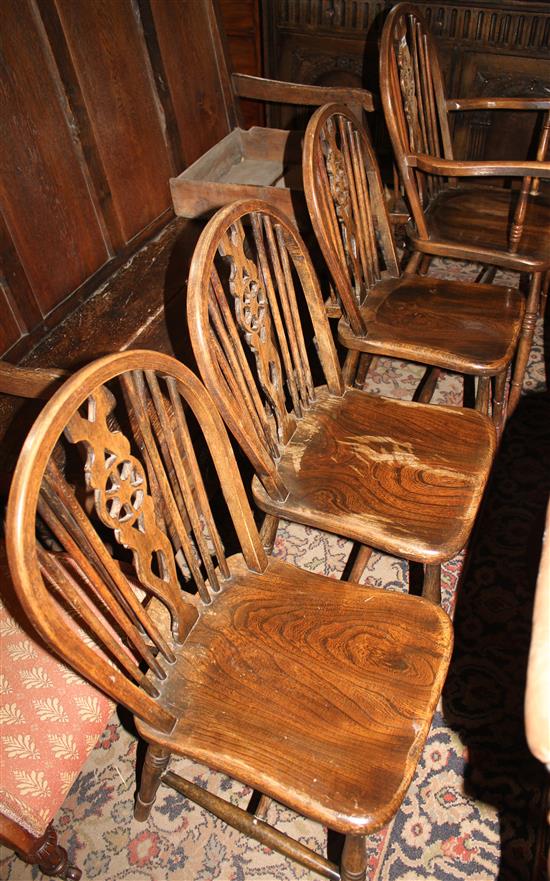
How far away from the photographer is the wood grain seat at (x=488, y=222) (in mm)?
1894

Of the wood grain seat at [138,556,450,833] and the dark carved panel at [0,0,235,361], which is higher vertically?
the dark carved panel at [0,0,235,361]

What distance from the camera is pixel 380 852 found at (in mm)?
1333

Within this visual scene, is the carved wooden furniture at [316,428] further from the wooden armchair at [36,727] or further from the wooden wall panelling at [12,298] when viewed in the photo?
the wooden wall panelling at [12,298]

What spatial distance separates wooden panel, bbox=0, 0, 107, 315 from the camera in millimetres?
1653

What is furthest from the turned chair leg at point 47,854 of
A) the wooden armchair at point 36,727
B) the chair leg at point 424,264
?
the chair leg at point 424,264

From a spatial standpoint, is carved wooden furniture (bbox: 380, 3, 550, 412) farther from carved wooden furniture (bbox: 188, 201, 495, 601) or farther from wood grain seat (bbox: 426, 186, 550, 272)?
carved wooden furniture (bbox: 188, 201, 495, 601)

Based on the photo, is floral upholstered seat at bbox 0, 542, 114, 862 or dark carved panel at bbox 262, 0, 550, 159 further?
dark carved panel at bbox 262, 0, 550, 159

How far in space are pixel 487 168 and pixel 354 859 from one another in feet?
5.35

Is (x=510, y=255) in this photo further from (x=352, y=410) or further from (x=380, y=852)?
(x=380, y=852)

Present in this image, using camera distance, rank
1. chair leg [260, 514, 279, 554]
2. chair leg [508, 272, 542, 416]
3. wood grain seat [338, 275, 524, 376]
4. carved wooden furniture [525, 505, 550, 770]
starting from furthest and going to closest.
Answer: chair leg [508, 272, 542, 416], wood grain seat [338, 275, 524, 376], chair leg [260, 514, 279, 554], carved wooden furniture [525, 505, 550, 770]

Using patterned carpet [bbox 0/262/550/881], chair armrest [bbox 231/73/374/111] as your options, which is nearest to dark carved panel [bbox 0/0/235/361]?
chair armrest [bbox 231/73/374/111]

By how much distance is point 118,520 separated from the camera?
0.89 meters

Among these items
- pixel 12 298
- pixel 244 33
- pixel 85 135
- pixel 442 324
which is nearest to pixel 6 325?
pixel 12 298

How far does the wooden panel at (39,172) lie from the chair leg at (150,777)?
4.01 ft
